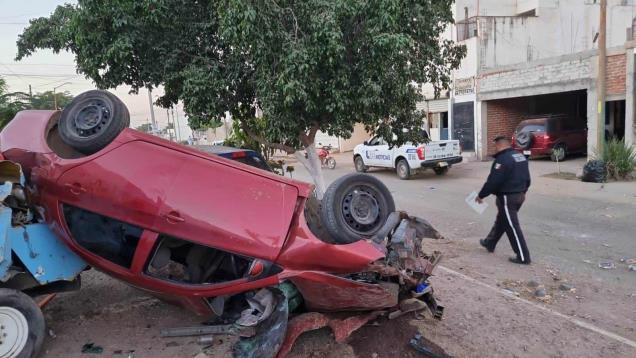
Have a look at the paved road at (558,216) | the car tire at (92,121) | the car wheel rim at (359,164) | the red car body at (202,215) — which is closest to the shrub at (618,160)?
the paved road at (558,216)

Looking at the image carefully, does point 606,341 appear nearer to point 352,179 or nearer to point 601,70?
point 352,179

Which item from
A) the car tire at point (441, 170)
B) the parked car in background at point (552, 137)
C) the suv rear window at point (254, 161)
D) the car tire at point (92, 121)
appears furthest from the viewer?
the parked car in background at point (552, 137)

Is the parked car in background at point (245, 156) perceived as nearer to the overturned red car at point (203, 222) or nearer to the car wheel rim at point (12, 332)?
the overturned red car at point (203, 222)

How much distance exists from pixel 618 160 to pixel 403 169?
6263mm

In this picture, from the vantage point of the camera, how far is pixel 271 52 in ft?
19.2

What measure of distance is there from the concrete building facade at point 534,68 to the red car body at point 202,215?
1496cm

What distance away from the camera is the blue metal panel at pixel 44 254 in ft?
12.8

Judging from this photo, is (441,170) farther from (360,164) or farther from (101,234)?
(101,234)

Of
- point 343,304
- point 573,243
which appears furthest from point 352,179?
point 573,243

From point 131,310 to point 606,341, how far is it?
429cm

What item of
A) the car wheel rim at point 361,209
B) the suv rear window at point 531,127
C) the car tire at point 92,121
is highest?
the car tire at point 92,121

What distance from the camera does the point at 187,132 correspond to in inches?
3263

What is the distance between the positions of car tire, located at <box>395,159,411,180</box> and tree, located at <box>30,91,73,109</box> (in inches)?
486

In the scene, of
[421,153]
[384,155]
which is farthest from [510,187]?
[384,155]
